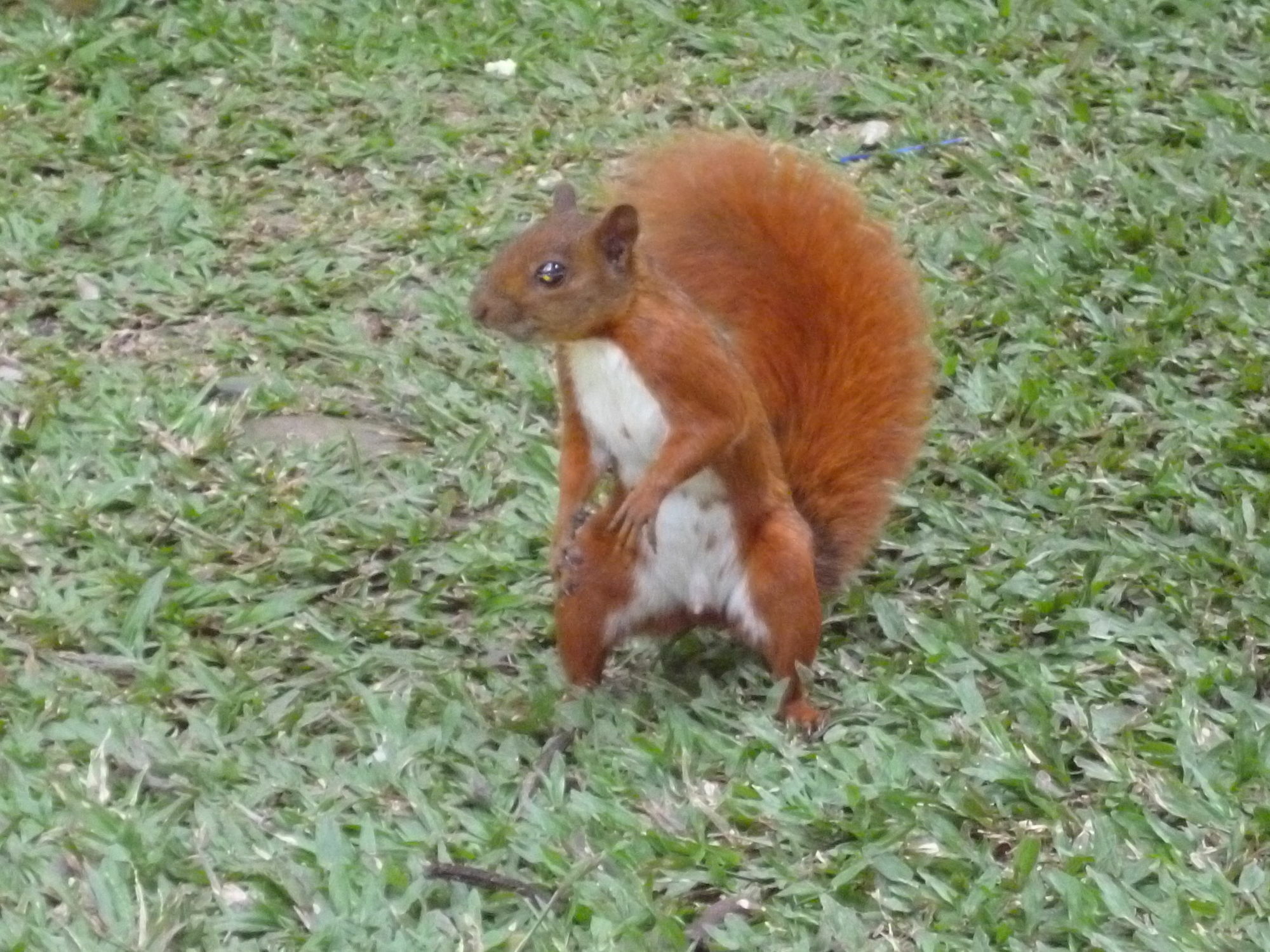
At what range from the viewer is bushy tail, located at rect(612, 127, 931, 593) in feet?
11.6

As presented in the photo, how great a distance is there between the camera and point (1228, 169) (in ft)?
16.8

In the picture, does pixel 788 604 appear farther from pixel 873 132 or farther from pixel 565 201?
pixel 873 132

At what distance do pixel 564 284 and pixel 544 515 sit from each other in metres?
1.03

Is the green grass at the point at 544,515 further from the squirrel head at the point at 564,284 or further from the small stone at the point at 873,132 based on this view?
the squirrel head at the point at 564,284

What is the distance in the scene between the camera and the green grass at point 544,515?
2896 mm

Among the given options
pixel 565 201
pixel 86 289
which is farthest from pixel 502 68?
pixel 565 201

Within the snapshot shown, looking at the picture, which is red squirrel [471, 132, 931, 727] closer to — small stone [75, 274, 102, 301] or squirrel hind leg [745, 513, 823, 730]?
squirrel hind leg [745, 513, 823, 730]

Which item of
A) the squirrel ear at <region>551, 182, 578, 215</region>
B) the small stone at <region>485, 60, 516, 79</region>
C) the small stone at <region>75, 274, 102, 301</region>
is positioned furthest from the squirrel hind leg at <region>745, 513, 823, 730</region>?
the small stone at <region>485, 60, 516, 79</region>

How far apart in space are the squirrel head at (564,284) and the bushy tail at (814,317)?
0.37 m

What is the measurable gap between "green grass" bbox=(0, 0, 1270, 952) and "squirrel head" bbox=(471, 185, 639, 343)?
0.72 meters

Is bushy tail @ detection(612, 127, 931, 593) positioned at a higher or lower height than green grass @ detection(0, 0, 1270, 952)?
higher

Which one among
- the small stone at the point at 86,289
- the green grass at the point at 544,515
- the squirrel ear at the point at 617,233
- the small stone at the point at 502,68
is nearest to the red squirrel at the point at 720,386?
the squirrel ear at the point at 617,233

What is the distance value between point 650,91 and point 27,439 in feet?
7.87

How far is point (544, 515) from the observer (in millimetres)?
4094
